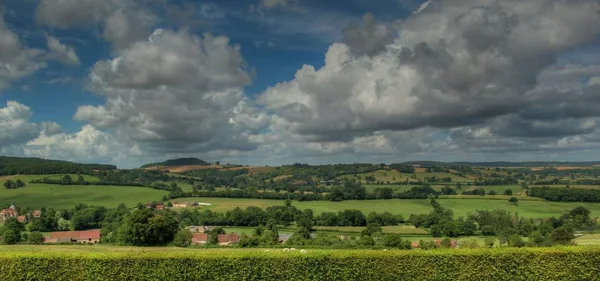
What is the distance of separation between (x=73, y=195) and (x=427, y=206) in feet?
325

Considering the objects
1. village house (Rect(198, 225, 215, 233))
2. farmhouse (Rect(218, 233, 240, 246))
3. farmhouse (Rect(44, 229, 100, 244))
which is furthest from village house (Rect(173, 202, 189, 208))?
farmhouse (Rect(218, 233, 240, 246))

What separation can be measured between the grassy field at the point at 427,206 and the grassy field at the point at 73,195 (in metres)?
21.8

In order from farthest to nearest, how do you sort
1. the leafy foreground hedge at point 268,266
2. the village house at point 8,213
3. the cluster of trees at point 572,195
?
the cluster of trees at point 572,195
the village house at point 8,213
the leafy foreground hedge at point 268,266

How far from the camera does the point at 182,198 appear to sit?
5374 inches

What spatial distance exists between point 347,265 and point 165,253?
10.8 m

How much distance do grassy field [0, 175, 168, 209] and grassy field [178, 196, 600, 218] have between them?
21795 mm

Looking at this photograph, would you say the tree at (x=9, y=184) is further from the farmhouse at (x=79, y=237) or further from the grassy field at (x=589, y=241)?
the grassy field at (x=589, y=241)

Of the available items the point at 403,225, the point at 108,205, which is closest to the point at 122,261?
the point at 403,225

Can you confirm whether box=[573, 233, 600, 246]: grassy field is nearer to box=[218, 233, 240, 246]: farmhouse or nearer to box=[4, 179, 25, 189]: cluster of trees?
box=[218, 233, 240, 246]: farmhouse

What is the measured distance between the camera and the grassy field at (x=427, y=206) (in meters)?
103

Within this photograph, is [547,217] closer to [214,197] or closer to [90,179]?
[214,197]

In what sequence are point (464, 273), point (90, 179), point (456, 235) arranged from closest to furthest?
1. point (464, 273)
2. point (456, 235)
3. point (90, 179)

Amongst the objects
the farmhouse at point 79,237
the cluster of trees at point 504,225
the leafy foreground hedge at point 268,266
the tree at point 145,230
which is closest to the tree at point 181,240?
the tree at point 145,230

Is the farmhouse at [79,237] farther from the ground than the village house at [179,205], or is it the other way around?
the village house at [179,205]
